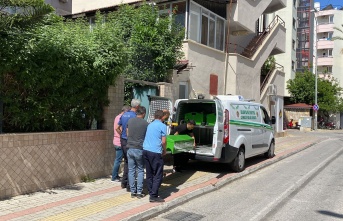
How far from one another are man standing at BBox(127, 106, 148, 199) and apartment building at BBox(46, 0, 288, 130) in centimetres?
570

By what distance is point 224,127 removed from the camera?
909 cm

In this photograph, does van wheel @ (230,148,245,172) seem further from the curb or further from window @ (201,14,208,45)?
window @ (201,14,208,45)

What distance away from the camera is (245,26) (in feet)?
63.7

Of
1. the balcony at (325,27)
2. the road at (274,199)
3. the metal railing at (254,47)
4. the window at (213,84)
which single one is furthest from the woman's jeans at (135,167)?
the balcony at (325,27)

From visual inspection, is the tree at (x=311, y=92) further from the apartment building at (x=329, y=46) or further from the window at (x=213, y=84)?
the window at (x=213, y=84)

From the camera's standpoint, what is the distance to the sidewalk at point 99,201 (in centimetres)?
560

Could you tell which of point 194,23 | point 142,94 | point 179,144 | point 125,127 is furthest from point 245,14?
point 125,127

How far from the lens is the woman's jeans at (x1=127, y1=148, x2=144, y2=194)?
6.71 metres

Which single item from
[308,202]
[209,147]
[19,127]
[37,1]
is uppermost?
[37,1]

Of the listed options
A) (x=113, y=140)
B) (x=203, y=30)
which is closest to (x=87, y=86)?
(x=113, y=140)

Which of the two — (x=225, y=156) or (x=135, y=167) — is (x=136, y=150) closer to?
(x=135, y=167)

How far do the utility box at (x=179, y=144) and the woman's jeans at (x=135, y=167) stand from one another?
3.44 feet

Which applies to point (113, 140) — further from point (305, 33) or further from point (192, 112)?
point (305, 33)

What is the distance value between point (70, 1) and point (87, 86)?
15.2 meters
